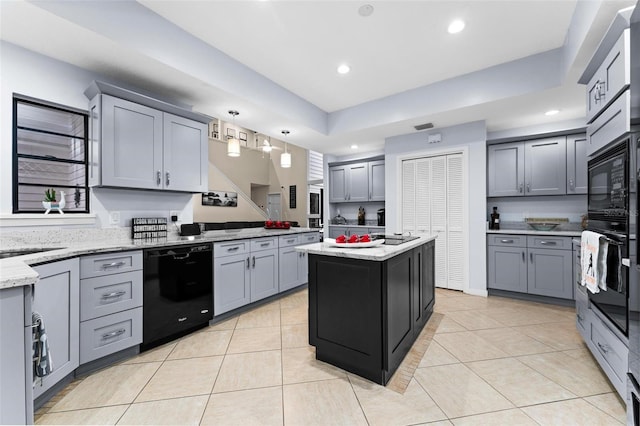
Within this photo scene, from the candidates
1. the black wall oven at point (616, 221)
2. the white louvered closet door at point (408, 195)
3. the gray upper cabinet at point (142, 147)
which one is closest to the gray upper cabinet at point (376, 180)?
the white louvered closet door at point (408, 195)

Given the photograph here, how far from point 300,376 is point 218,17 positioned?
2964 millimetres

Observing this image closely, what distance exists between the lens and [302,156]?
31.7ft

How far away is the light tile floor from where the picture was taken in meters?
1.61

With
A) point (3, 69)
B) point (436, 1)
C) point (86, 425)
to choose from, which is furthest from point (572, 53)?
point (3, 69)

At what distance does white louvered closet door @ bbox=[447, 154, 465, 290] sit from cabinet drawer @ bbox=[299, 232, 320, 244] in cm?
202

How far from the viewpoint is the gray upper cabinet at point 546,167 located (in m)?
3.80

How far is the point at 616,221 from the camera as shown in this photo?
5.72 feet

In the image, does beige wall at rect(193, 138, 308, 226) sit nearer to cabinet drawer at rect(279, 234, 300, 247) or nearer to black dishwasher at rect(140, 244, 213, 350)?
cabinet drawer at rect(279, 234, 300, 247)

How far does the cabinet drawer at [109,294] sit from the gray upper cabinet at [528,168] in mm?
4637

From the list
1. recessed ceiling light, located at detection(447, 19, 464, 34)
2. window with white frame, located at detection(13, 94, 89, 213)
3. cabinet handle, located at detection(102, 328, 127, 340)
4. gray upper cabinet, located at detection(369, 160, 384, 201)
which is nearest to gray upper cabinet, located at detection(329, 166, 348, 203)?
gray upper cabinet, located at detection(369, 160, 384, 201)

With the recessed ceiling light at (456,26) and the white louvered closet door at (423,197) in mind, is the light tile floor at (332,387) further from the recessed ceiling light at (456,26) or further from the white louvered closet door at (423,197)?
the recessed ceiling light at (456,26)

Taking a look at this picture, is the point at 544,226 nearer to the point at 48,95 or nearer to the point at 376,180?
the point at 376,180

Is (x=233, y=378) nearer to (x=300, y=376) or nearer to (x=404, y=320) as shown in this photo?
(x=300, y=376)

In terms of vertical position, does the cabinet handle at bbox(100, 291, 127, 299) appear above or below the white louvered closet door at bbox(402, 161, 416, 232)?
below
